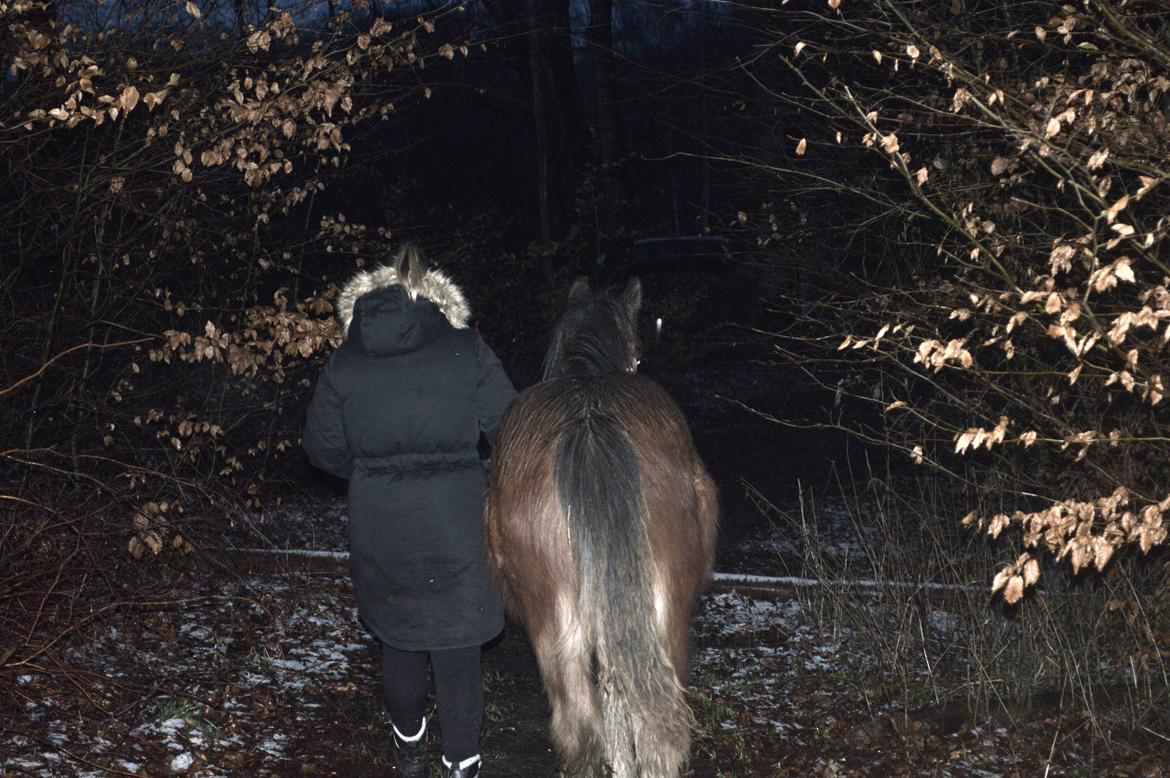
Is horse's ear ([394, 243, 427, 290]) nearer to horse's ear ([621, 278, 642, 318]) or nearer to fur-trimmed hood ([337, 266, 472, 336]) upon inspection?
fur-trimmed hood ([337, 266, 472, 336])

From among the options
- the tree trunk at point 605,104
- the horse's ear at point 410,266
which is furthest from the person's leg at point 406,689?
the tree trunk at point 605,104

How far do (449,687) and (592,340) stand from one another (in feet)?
4.84

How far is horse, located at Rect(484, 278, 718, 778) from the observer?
392 cm

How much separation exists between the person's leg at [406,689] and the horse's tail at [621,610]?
0.81 meters

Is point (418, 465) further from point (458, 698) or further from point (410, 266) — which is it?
→ point (458, 698)

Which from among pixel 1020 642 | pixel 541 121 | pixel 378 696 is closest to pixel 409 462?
pixel 378 696

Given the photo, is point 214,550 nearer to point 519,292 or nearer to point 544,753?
point 544,753

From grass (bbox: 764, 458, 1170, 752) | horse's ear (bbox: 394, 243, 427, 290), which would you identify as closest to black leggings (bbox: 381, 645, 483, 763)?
horse's ear (bbox: 394, 243, 427, 290)

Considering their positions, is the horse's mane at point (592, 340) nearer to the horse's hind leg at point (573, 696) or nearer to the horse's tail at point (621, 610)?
the horse's tail at point (621, 610)

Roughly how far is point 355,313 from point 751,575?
4.48 meters

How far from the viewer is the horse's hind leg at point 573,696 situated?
4.05 metres

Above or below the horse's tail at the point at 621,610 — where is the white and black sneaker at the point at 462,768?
below

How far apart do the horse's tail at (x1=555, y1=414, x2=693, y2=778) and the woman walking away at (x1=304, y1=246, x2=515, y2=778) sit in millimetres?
522

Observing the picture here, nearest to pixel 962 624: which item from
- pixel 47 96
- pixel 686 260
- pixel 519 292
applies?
pixel 47 96
